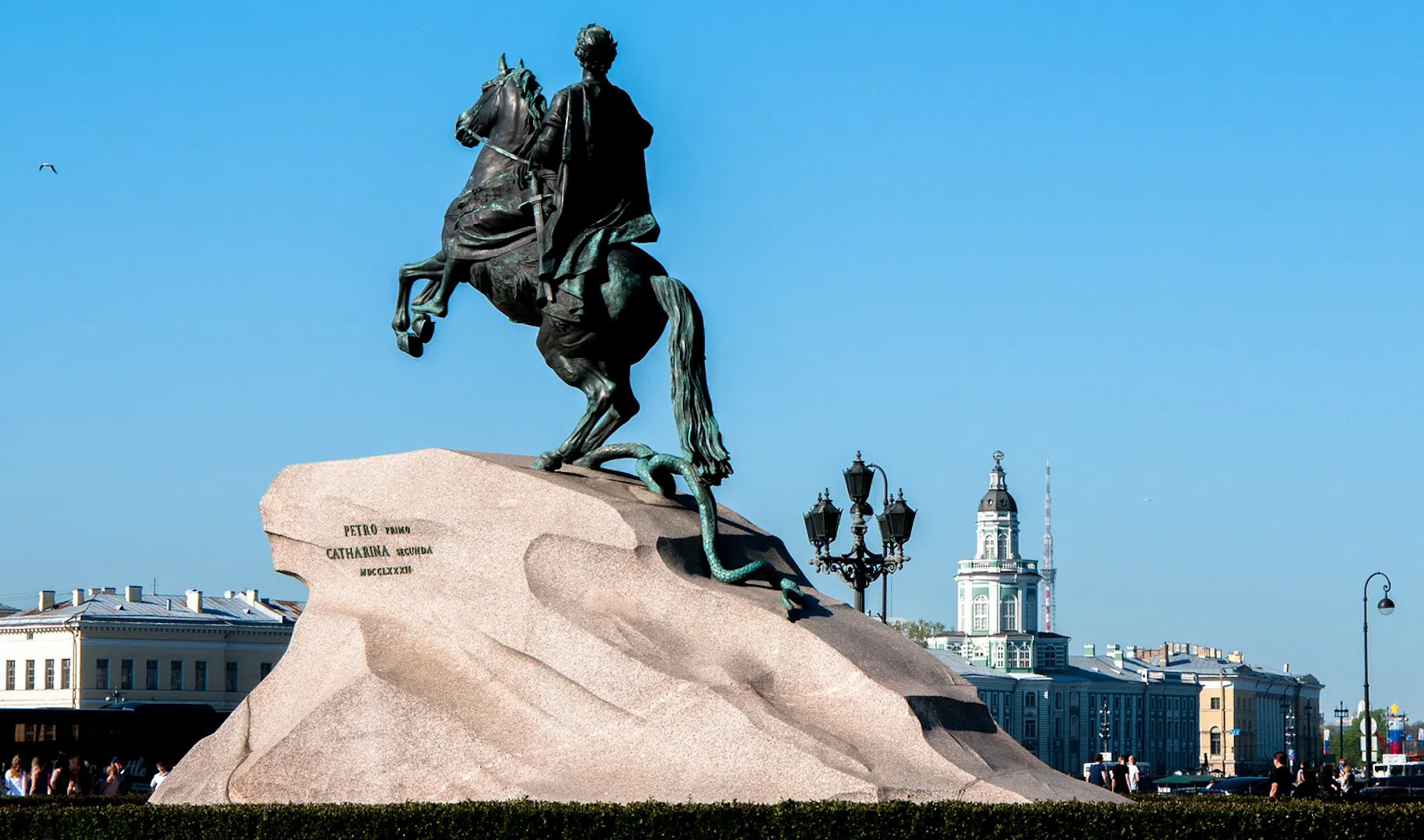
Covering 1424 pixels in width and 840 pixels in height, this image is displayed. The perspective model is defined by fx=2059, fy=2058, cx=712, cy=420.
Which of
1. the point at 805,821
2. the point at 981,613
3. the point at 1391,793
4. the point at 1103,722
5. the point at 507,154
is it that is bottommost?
the point at 1391,793

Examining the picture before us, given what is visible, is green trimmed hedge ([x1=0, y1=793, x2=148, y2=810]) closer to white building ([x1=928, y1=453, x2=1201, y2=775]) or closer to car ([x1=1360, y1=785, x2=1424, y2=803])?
car ([x1=1360, y1=785, x2=1424, y2=803])

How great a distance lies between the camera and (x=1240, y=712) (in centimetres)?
15238

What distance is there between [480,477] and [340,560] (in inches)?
50.4

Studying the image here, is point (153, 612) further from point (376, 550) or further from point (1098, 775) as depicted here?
point (376, 550)

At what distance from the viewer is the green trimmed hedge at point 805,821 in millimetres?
10883

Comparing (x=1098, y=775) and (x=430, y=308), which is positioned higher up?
(x=430, y=308)

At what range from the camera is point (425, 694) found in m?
13.0

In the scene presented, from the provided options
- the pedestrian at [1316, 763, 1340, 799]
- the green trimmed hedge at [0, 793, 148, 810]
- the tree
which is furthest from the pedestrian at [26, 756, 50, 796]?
the tree

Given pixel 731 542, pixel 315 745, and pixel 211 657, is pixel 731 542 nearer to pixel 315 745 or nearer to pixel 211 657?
pixel 315 745

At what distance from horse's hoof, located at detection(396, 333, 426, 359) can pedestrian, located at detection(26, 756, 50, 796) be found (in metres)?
9.98

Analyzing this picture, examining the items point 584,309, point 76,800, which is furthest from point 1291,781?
point 76,800

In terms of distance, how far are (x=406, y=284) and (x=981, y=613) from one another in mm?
148039

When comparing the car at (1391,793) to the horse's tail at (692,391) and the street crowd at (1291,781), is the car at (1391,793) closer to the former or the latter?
Answer: the street crowd at (1291,781)

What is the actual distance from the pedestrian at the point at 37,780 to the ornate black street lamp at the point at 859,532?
9.06m
